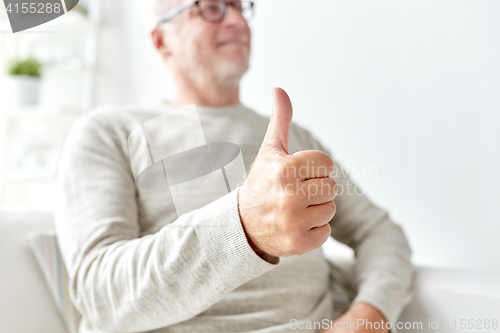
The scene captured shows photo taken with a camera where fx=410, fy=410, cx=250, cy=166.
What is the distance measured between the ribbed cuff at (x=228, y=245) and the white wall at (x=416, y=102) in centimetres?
48

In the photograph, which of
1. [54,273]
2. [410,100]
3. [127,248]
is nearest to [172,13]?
[127,248]

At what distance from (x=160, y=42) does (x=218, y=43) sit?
24cm

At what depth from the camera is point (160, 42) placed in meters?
0.76

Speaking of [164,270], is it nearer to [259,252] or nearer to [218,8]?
[259,252]

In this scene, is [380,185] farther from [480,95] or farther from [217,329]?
[217,329]

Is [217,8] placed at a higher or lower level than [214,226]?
higher

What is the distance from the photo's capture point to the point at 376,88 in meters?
1.01

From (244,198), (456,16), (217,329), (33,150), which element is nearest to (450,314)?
(217,329)

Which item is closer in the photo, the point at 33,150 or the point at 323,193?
the point at 323,193

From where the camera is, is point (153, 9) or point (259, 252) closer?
point (259, 252)

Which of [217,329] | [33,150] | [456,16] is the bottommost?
[33,150]

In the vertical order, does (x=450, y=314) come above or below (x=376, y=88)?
below

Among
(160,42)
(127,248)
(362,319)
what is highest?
(160,42)

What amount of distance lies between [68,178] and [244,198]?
362mm
